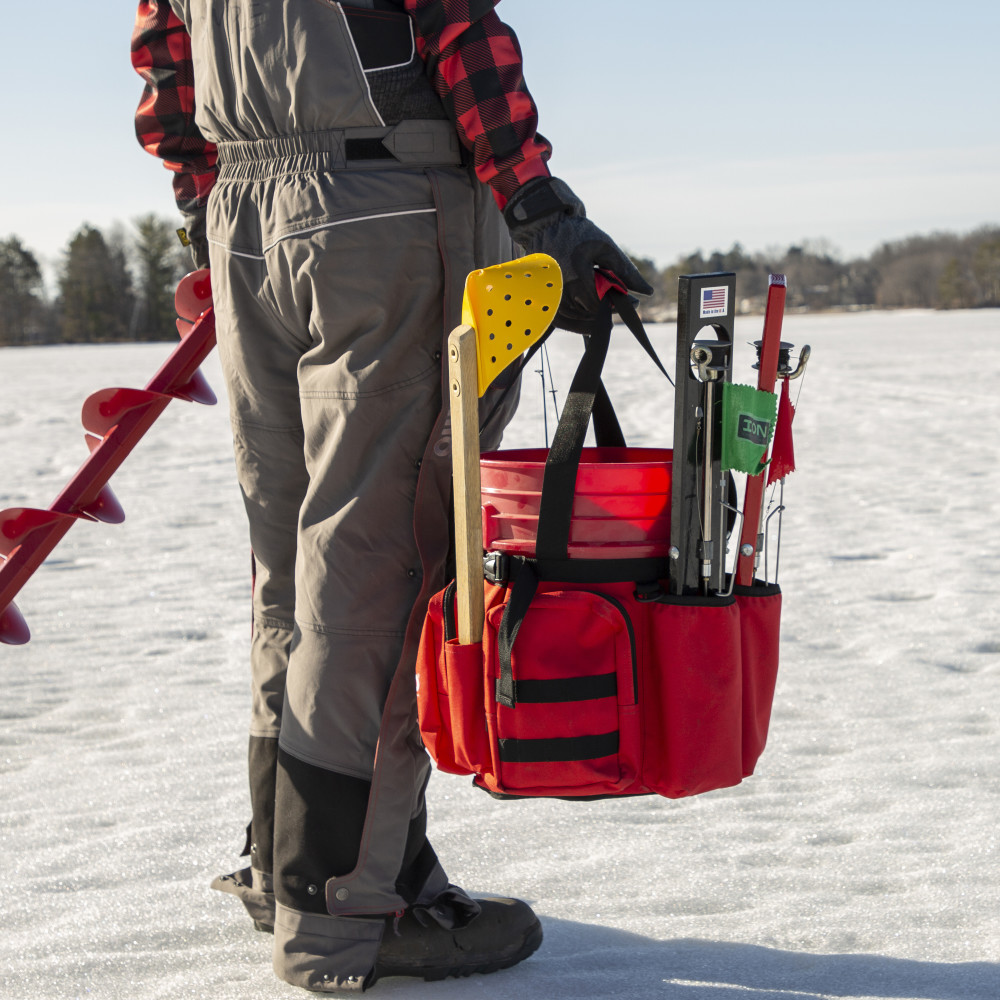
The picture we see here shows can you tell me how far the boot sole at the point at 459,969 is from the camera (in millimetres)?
1949

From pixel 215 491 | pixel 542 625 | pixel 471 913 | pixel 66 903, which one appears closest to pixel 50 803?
pixel 66 903

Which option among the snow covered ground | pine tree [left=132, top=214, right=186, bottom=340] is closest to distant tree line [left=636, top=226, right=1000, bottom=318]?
pine tree [left=132, top=214, right=186, bottom=340]

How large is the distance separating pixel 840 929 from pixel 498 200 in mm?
1444

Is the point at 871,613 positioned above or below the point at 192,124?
below

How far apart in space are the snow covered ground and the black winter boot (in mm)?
35

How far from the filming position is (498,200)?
1.74 metres

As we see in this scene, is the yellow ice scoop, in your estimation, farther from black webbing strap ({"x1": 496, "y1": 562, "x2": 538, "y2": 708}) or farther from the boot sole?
the boot sole

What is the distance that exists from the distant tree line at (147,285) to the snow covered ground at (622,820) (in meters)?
63.6

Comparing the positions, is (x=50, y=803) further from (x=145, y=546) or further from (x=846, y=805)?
(x=145, y=546)

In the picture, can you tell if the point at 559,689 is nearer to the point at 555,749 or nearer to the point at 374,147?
the point at 555,749

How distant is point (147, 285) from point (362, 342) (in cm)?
8142

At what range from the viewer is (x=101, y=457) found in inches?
89.7

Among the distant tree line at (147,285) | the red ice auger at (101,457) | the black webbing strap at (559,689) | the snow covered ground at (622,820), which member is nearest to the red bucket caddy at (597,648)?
the black webbing strap at (559,689)

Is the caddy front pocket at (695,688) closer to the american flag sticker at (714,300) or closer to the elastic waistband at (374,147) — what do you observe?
the american flag sticker at (714,300)
